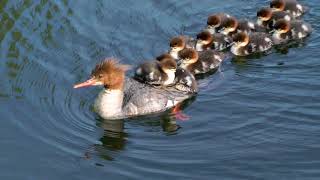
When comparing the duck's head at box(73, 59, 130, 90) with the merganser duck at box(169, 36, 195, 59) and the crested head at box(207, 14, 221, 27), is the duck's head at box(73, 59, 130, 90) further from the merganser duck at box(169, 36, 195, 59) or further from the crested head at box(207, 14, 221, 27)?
the crested head at box(207, 14, 221, 27)

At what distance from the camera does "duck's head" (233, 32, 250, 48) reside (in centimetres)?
860

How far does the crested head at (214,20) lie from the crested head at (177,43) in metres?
0.79

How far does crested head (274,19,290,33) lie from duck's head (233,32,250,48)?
494 millimetres

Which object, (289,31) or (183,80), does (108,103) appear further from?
(289,31)

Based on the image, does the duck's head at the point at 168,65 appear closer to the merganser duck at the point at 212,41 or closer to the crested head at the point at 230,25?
the merganser duck at the point at 212,41

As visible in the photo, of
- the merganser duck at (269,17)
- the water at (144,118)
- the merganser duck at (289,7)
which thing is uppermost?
the merganser duck at (289,7)

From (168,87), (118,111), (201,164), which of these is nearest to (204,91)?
(168,87)

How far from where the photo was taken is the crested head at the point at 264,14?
919cm

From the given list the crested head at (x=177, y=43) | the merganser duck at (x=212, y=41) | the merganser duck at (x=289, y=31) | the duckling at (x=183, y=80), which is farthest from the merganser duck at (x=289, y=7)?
the duckling at (x=183, y=80)

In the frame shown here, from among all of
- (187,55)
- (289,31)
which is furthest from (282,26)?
(187,55)

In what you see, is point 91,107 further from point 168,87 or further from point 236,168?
point 236,168

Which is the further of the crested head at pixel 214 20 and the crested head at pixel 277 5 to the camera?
the crested head at pixel 277 5

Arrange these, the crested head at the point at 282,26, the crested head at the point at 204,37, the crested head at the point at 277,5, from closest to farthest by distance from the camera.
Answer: the crested head at the point at 204,37 < the crested head at the point at 282,26 < the crested head at the point at 277,5

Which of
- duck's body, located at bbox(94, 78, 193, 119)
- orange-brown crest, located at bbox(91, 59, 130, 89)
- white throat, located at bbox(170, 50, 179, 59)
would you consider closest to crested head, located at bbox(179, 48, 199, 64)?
white throat, located at bbox(170, 50, 179, 59)
